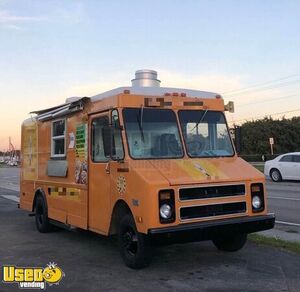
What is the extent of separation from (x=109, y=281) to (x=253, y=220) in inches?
87.3

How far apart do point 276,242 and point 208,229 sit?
2.55 metres

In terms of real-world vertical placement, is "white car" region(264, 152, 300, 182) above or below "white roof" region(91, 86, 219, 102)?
below

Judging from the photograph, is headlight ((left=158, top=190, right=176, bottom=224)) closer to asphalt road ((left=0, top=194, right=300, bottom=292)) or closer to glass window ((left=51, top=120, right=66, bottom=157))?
asphalt road ((left=0, top=194, right=300, bottom=292))

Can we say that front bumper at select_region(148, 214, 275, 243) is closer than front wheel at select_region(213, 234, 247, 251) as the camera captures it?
Yes

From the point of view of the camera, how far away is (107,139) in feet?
24.4

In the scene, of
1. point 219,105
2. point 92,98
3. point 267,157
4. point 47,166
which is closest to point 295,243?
point 219,105

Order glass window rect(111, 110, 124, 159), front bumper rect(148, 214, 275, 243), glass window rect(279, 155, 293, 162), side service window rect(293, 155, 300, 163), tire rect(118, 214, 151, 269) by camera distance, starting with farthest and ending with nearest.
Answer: glass window rect(279, 155, 293, 162) < side service window rect(293, 155, 300, 163) < glass window rect(111, 110, 124, 159) < tire rect(118, 214, 151, 269) < front bumper rect(148, 214, 275, 243)

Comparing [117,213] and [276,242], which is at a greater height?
[117,213]

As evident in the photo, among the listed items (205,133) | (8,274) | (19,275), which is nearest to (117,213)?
(19,275)

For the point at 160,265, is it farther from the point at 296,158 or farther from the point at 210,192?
the point at 296,158

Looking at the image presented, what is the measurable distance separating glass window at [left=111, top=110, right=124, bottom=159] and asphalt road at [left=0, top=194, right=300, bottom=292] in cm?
164

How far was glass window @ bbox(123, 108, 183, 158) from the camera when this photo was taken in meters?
7.29

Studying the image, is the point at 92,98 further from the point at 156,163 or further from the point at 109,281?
the point at 109,281

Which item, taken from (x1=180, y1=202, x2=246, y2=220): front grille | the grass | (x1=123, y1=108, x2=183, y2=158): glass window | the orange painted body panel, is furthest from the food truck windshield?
the grass
